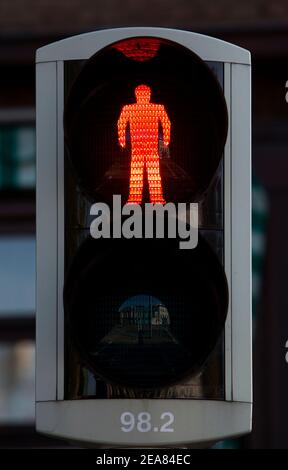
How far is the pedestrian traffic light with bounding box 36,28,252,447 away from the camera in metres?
3.96

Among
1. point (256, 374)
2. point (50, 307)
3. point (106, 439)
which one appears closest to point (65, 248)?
point (50, 307)

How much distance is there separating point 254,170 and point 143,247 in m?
8.92

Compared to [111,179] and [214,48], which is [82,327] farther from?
[214,48]

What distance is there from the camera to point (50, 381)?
4012 mm

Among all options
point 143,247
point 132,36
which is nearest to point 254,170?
point 132,36

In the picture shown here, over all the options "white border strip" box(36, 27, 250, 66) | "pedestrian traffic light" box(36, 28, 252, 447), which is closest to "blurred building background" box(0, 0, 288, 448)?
"white border strip" box(36, 27, 250, 66)

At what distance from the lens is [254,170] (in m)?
12.8

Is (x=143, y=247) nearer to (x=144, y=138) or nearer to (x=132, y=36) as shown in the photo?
(x=144, y=138)

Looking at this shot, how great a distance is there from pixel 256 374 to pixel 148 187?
29.4 feet

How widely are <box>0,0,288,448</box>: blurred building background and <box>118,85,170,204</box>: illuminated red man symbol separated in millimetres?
8685

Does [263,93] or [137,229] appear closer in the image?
[137,229]

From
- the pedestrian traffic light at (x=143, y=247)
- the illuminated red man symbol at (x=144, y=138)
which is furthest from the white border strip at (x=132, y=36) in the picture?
the illuminated red man symbol at (x=144, y=138)

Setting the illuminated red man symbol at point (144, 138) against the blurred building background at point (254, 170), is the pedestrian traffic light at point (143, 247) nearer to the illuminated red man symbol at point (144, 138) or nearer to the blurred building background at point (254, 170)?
the illuminated red man symbol at point (144, 138)

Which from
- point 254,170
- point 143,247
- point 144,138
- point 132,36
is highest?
point 254,170
